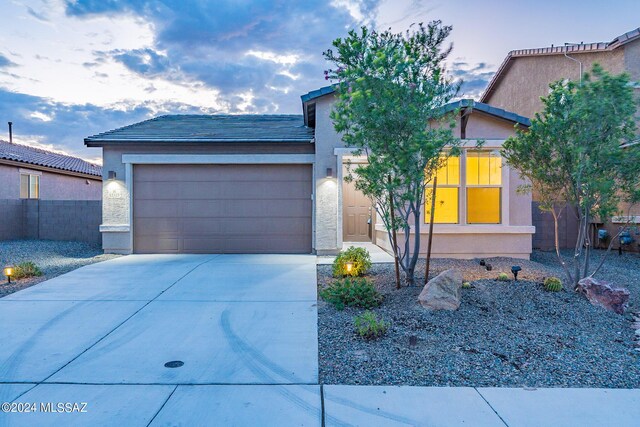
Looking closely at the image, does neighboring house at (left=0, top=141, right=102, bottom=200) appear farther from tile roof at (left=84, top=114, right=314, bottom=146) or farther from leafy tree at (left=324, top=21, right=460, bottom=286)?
leafy tree at (left=324, top=21, right=460, bottom=286)

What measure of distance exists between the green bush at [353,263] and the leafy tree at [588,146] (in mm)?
3156

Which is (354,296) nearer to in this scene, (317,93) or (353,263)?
(353,263)

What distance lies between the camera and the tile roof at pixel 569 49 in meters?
12.1

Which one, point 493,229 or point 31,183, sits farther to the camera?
point 31,183

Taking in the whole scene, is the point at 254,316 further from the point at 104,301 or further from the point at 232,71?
the point at 232,71

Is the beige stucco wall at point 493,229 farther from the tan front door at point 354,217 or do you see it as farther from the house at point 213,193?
the tan front door at point 354,217

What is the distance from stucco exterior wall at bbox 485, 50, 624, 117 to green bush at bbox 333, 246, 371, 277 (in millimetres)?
10877

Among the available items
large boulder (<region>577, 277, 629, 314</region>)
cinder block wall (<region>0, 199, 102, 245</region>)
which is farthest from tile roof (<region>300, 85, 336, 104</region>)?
cinder block wall (<region>0, 199, 102, 245</region>)

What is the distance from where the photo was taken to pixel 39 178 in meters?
16.8

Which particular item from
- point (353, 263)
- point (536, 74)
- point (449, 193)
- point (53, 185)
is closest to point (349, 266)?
point (353, 263)

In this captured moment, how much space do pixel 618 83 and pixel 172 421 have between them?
20.6 ft

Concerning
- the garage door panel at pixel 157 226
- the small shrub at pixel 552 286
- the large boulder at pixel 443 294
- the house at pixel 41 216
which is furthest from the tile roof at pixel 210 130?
the small shrub at pixel 552 286

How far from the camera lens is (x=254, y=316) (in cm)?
514

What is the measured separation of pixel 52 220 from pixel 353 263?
36.6ft
